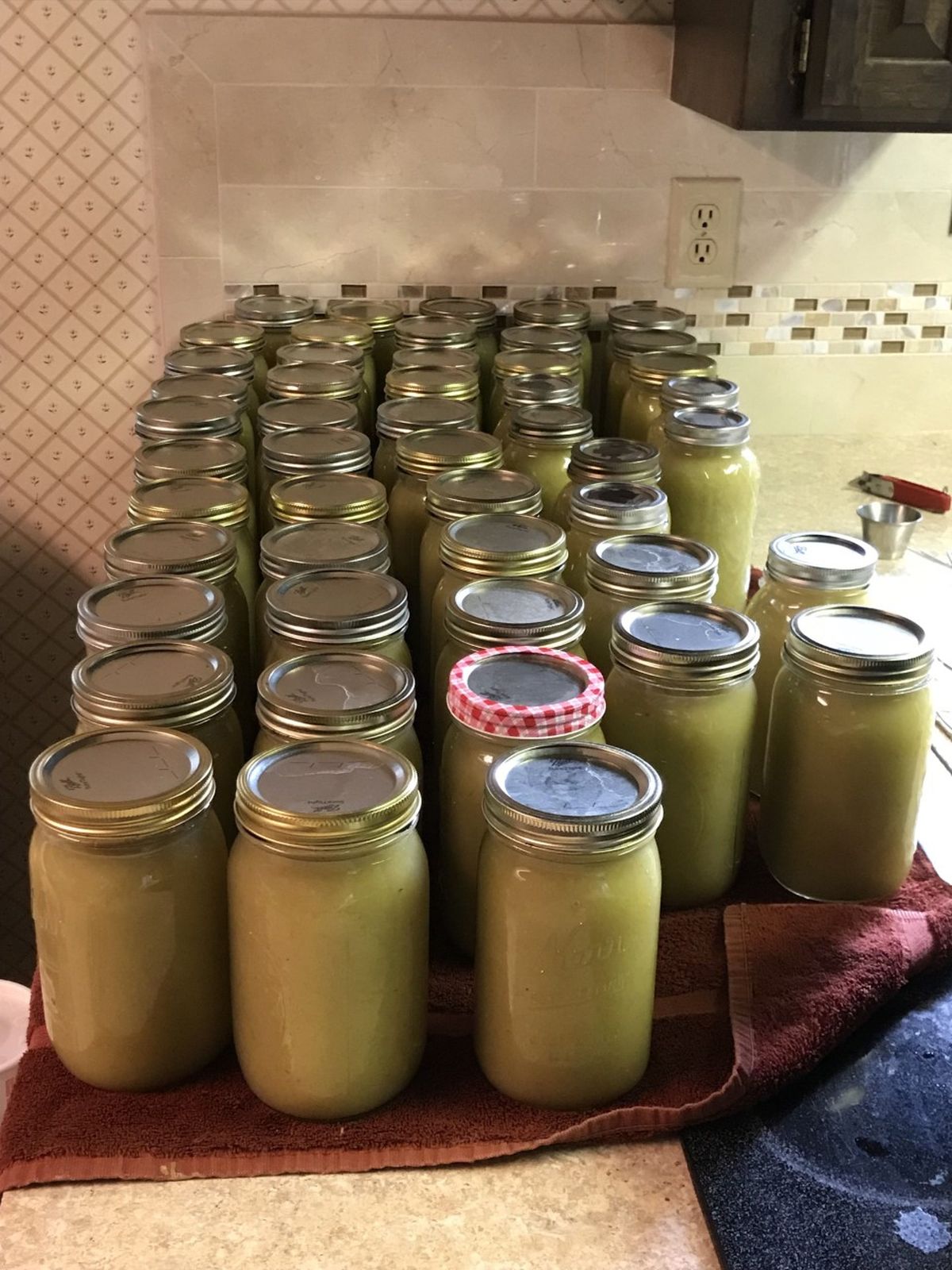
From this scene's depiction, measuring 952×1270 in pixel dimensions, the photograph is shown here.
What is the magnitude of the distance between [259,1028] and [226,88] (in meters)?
1.21

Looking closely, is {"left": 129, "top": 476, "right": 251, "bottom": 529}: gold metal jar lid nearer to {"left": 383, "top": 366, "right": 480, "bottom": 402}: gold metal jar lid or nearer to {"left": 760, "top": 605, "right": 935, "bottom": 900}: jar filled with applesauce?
{"left": 383, "top": 366, "right": 480, "bottom": 402}: gold metal jar lid

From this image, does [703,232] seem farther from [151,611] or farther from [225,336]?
[151,611]

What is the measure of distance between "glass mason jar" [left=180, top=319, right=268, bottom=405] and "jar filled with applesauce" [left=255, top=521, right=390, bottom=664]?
454 mm

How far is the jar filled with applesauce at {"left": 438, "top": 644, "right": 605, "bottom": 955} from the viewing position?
2.63 ft

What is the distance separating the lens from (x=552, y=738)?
80cm

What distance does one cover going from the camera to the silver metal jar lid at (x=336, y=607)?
90 cm

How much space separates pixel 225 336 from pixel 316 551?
585 millimetres

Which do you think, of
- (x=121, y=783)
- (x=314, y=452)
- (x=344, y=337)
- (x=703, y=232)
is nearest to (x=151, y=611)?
(x=121, y=783)

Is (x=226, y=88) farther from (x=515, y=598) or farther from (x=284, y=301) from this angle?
(x=515, y=598)

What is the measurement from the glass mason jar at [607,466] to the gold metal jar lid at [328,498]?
0.15 metres

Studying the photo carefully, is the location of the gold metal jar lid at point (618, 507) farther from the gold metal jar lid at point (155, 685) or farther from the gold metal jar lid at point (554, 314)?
the gold metal jar lid at point (554, 314)

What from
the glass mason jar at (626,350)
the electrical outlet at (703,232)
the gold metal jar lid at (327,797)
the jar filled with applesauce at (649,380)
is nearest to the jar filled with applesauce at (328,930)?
the gold metal jar lid at (327,797)

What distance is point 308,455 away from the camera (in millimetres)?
1189

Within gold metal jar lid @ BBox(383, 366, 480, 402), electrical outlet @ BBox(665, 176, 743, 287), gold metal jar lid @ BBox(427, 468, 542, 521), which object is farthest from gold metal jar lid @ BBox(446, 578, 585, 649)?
electrical outlet @ BBox(665, 176, 743, 287)
